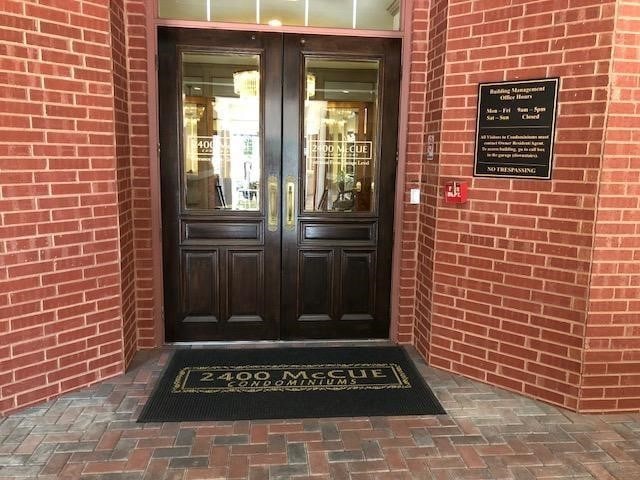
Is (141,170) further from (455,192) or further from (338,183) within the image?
(455,192)

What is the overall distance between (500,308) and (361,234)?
126 cm

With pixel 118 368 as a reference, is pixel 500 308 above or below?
above

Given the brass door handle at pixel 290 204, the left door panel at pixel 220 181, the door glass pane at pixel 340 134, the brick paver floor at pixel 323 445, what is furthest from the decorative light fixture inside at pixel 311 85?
the brick paver floor at pixel 323 445

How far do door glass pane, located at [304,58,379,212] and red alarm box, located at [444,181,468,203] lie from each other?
0.73 meters

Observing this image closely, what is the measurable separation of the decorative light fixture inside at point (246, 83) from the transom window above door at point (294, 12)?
1.25 feet

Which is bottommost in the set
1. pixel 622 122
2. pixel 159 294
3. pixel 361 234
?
pixel 159 294

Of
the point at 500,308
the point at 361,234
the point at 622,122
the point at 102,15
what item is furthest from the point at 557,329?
the point at 102,15

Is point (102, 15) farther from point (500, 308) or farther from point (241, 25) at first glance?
point (500, 308)

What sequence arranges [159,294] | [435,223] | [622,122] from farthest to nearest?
[159,294], [435,223], [622,122]

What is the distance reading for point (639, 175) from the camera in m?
3.09

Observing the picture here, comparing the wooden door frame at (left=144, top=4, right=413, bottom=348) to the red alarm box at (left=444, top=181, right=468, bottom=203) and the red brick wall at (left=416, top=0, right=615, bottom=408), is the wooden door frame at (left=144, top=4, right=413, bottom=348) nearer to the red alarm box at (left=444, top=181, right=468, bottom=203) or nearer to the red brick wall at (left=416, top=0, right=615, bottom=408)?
the red brick wall at (left=416, top=0, right=615, bottom=408)

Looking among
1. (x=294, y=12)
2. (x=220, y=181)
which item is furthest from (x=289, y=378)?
(x=294, y=12)

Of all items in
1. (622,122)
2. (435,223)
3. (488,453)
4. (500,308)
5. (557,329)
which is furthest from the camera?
(435,223)

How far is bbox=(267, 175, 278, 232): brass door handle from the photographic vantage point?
13.6 feet
